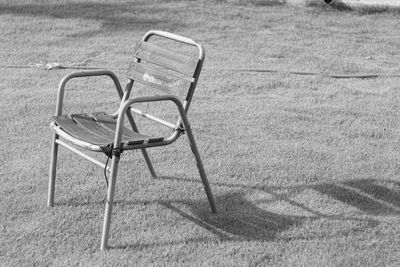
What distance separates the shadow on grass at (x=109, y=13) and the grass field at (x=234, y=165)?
435 millimetres

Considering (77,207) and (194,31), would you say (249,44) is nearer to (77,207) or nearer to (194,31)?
(194,31)

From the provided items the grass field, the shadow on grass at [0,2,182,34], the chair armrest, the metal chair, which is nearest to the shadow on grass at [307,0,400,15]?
the grass field

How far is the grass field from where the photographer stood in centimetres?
400

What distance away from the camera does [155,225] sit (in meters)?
4.25

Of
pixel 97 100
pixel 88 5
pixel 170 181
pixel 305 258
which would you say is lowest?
pixel 88 5

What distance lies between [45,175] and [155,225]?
41.8 inches

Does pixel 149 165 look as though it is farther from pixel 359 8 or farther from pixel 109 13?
pixel 359 8

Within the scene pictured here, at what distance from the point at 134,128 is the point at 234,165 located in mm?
817

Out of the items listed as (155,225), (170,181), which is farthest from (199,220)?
(170,181)

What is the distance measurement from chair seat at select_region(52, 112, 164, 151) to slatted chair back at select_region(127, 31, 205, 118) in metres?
0.32

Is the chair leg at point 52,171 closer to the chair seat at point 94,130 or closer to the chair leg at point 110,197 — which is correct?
the chair seat at point 94,130

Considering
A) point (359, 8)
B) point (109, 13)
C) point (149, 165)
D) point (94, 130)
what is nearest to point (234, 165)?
point (149, 165)

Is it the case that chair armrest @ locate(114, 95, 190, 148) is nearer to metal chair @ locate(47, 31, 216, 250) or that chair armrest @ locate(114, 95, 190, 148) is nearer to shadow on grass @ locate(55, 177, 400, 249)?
metal chair @ locate(47, 31, 216, 250)

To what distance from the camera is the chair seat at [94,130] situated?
398 cm
